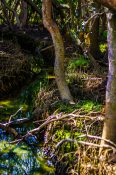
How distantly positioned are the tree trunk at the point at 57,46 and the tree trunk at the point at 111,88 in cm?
178

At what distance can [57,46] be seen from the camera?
646 cm

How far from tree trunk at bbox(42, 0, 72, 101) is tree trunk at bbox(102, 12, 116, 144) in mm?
1784

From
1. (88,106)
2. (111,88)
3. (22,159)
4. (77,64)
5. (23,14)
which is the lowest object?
(22,159)

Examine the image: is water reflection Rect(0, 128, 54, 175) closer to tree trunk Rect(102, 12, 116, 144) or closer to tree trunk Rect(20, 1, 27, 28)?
tree trunk Rect(102, 12, 116, 144)

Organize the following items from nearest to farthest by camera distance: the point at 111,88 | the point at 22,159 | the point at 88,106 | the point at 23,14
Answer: the point at 111,88 → the point at 22,159 → the point at 88,106 → the point at 23,14

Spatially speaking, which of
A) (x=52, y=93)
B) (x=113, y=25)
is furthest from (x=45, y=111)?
(x=113, y=25)

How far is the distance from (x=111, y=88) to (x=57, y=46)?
1.98 metres

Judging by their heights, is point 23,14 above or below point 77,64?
above

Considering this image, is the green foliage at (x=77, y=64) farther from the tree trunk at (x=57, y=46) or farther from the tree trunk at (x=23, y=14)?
the tree trunk at (x=23, y=14)

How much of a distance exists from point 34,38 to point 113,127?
5.61 meters

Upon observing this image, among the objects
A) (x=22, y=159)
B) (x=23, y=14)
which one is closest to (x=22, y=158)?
(x=22, y=159)

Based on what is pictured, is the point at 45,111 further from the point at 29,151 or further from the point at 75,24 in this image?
the point at 75,24

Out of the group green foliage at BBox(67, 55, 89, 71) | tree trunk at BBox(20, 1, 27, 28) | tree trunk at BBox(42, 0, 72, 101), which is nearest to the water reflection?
tree trunk at BBox(42, 0, 72, 101)

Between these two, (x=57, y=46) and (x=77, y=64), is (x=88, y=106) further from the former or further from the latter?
(x=77, y=64)
